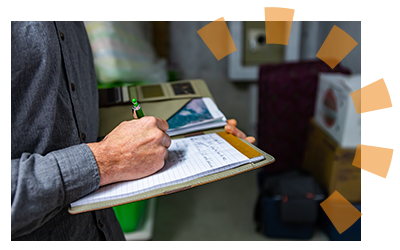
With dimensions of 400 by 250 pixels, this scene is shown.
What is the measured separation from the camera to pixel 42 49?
17.8 inches

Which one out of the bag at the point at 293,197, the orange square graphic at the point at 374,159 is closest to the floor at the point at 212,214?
the bag at the point at 293,197

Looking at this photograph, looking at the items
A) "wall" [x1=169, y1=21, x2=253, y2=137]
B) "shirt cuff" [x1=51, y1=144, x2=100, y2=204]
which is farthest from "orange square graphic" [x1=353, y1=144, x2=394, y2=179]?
"wall" [x1=169, y1=21, x2=253, y2=137]

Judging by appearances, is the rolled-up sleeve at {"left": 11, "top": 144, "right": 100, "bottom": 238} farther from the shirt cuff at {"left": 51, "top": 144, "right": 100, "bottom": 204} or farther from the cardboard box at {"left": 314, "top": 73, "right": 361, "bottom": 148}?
the cardboard box at {"left": 314, "top": 73, "right": 361, "bottom": 148}

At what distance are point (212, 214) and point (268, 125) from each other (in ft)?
2.34

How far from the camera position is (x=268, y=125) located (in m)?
1.71

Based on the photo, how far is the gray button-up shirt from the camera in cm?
40

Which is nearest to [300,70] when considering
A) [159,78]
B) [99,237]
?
[159,78]

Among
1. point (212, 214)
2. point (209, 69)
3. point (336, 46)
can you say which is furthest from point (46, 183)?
point (209, 69)

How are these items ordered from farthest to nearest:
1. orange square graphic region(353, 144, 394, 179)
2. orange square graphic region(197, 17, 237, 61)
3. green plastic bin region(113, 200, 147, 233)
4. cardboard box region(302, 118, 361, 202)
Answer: orange square graphic region(197, 17, 237, 61) → cardboard box region(302, 118, 361, 202) → green plastic bin region(113, 200, 147, 233) → orange square graphic region(353, 144, 394, 179)

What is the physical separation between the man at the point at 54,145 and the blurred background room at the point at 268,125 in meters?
0.19

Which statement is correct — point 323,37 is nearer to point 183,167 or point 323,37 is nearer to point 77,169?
point 183,167

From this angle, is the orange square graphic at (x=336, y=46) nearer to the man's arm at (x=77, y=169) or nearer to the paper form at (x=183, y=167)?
the paper form at (x=183, y=167)

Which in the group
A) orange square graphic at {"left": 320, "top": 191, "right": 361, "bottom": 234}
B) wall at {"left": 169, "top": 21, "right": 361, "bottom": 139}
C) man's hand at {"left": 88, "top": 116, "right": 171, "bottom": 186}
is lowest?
orange square graphic at {"left": 320, "top": 191, "right": 361, "bottom": 234}

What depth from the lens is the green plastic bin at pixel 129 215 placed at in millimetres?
1167
